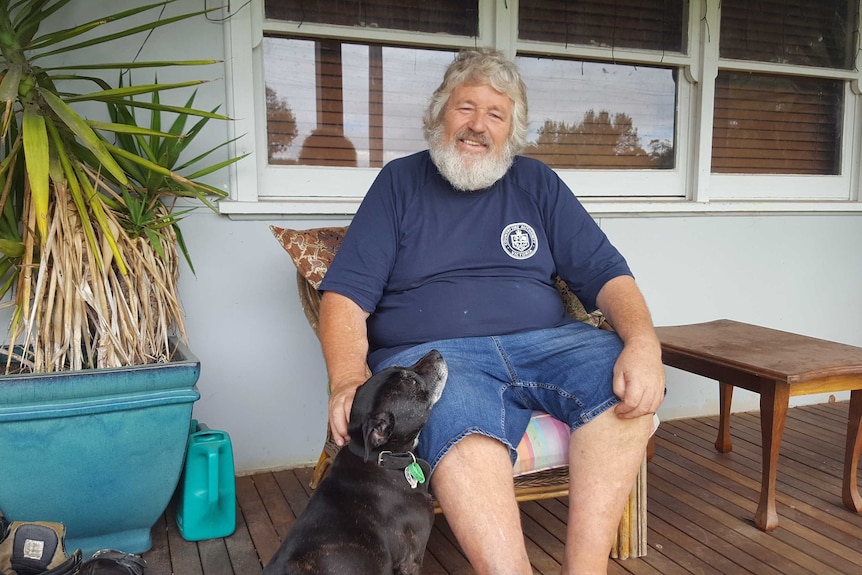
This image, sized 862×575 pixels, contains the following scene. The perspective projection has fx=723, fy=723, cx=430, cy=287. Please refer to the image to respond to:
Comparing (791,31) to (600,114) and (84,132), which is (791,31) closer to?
(600,114)

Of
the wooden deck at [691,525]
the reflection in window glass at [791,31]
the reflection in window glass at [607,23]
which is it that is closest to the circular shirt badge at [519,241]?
the wooden deck at [691,525]

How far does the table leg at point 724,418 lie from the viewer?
2979 mm

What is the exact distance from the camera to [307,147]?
9.55ft

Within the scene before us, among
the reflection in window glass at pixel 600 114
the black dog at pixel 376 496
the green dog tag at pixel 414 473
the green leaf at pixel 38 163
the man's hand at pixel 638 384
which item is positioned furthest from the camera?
the reflection in window glass at pixel 600 114

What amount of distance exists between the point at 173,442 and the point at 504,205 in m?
1.19

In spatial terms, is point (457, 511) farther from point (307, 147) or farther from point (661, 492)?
point (307, 147)

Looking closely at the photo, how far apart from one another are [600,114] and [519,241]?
1491mm

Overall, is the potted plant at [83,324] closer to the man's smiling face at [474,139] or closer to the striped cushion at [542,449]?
the man's smiling face at [474,139]

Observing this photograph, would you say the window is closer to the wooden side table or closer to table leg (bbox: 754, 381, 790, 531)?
the wooden side table

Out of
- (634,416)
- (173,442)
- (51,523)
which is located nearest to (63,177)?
(173,442)

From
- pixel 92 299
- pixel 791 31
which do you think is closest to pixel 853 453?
pixel 791 31

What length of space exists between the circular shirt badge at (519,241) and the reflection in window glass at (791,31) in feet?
6.39

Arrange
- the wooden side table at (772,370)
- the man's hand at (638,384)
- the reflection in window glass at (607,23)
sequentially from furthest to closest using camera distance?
the reflection in window glass at (607,23), the wooden side table at (772,370), the man's hand at (638,384)

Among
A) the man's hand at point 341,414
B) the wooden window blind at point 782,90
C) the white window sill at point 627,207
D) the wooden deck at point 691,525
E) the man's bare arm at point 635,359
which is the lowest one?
the wooden deck at point 691,525
